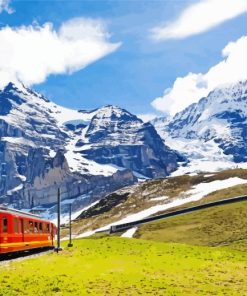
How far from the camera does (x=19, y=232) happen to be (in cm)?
4675

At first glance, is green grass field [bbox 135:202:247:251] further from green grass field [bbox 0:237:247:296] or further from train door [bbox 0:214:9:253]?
train door [bbox 0:214:9:253]

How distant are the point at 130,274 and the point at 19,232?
1538 cm

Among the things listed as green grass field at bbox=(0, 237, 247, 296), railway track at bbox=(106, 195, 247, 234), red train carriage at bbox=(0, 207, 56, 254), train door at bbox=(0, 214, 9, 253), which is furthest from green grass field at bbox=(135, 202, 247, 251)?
train door at bbox=(0, 214, 9, 253)

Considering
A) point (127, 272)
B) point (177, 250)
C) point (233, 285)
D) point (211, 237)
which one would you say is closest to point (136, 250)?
point (177, 250)

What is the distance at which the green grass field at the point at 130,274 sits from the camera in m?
29.4

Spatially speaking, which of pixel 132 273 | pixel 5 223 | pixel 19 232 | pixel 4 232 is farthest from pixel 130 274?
pixel 19 232

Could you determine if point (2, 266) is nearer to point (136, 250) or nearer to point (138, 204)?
point (136, 250)

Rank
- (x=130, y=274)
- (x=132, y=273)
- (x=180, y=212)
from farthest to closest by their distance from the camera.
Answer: (x=180, y=212) < (x=132, y=273) < (x=130, y=274)

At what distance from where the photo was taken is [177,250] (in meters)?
50.7

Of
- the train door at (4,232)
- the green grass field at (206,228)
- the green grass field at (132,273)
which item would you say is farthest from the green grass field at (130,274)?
the green grass field at (206,228)

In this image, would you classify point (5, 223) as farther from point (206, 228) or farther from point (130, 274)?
point (206, 228)

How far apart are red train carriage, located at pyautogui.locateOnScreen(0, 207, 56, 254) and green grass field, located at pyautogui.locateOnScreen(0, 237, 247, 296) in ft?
10.4

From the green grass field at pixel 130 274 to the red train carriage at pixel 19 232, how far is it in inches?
124

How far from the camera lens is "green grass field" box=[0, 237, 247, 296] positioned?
29.4 m
